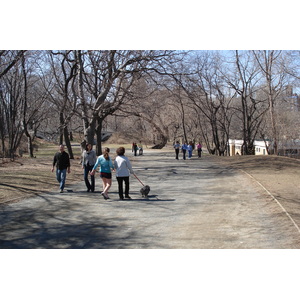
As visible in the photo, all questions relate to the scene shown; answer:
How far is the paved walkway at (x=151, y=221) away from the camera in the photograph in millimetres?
7723

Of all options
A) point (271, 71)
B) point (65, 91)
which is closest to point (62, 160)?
point (65, 91)

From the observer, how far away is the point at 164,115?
199ft

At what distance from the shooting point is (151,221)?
9.49 m

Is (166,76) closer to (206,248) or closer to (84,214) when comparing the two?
(84,214)

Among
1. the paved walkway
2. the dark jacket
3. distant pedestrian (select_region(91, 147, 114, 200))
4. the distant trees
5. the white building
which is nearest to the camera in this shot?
the paved walkway

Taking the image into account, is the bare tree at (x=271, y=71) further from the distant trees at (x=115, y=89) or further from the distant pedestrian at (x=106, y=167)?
the distant pedestrian at (x=106, y=167)

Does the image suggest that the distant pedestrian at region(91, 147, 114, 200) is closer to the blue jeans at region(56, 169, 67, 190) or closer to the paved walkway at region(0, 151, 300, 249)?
the paved walkway at region(0, 151, 300, 249)

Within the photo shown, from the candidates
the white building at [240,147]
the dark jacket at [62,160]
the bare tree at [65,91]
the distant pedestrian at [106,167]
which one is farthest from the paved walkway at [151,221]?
the white building at [240,147]

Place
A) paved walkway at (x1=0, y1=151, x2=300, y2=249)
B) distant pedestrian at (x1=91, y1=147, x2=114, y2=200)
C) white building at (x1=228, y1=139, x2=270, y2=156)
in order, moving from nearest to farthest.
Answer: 1. paved walkway at (x1=0, y1=151, x2=300, y2=249)
2. distant pedestrian at (x1=91, y1=147, x2=114, y2=200)
3. white building at (x1=228, y1=139, x2=270, y2=156)

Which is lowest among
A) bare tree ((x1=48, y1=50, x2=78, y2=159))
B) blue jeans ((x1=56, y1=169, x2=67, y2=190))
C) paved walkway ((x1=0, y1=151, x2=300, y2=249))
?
paved walkway ((x1=0, y1=151, x2=300, y2=249))

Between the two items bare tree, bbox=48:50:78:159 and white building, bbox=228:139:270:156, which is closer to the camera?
bare tree, bbox=48:50:78:159

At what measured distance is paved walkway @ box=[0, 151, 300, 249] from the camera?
25.3ft

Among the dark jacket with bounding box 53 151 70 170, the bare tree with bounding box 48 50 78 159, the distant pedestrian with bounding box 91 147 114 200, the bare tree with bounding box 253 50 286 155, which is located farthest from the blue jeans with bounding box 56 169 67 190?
the bare tree with bounding box 253 50 286 155

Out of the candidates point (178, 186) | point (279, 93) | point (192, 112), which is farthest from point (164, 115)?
point (178, 186)
